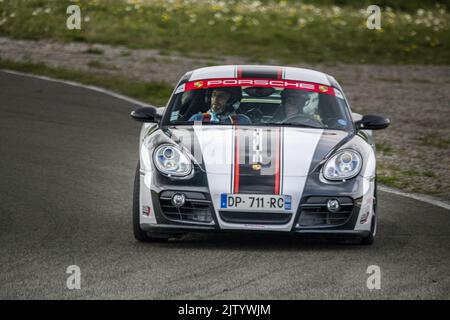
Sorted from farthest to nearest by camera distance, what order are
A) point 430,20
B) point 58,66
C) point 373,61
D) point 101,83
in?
point 430,20, point 373,61, point 58,66, point 101,83

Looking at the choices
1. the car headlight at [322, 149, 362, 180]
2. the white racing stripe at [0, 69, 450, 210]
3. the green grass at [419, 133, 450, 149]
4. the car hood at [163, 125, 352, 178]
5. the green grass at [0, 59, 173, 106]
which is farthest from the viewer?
the green grass at [0, 59, 173, 106]

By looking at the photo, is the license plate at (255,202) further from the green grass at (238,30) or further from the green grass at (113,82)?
the green grass at (238,30)

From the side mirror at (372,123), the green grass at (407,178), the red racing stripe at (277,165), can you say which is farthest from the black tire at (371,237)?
the green grass at (407,178)

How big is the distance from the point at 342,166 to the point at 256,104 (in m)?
1.51

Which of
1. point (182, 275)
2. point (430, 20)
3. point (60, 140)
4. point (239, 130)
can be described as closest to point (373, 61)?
point (430, 20)

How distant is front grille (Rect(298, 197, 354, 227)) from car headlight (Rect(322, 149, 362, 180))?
184mm

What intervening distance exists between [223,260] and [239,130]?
131 centimetres

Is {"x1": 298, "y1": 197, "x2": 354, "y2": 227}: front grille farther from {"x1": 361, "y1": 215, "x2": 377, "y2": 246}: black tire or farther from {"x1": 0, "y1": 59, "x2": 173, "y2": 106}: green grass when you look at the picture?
{"x1": 0, "y1": 59, "x2": 173, "y2": 106}: green grass

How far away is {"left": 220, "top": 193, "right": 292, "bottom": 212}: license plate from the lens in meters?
8.00

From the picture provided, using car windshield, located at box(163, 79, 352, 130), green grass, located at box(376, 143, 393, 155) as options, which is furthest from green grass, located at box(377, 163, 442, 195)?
car windshield, located at box(163, 79, 352, 130)

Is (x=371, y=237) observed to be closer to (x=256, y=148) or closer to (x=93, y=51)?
(x=256, y=148)

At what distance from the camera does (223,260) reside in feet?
25.0
